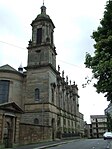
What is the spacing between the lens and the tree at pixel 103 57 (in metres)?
13.4

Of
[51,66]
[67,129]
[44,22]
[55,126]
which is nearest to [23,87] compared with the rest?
[51,66]

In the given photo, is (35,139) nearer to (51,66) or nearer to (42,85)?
(42,85)

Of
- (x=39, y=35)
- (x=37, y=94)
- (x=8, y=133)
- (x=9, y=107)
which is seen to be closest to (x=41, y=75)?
(x=37, y=94)

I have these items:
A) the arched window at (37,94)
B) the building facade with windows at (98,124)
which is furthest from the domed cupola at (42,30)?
the building facade with windows at (98,124)

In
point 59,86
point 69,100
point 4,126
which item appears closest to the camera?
point 4,126

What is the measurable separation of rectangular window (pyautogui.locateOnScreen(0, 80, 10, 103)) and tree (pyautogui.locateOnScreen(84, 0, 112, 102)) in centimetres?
3121

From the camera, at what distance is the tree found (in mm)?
13379

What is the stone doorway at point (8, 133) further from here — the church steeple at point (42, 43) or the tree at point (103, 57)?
the church steeple at point (42, 43)

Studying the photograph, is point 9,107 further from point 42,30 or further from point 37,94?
point 42,30

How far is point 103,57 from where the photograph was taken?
13797mm

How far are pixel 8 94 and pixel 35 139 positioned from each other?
13.8 metres

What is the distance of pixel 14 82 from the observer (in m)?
46.0

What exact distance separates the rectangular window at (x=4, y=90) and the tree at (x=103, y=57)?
102ft

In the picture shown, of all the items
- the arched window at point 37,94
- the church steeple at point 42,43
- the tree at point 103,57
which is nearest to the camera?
the tree at point 103,57
